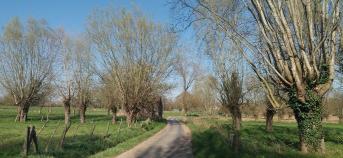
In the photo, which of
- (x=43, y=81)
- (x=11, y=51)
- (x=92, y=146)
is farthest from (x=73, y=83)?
(x=92, y=146)

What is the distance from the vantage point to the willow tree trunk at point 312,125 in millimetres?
16381

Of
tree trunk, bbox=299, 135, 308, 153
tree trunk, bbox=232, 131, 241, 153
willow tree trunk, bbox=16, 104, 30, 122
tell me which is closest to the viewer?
tree trunk, bbox=299, 135, 308, 153

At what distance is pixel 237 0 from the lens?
19.0 m

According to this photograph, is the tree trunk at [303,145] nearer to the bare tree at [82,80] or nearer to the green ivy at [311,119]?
the green ivy at [311,119]

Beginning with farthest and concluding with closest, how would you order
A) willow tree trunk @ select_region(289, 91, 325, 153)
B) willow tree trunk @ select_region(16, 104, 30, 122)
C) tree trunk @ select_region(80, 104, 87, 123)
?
tree trunk @ select_region(80, 104, 87, 123) → willow tree trunk @ select_region(16, 104, 30, 122) → willow tree trunk @ select_region(289, 91, 325, 153)

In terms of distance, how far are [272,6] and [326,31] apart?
2305 millimetres

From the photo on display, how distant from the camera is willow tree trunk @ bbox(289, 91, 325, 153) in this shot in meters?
16.4

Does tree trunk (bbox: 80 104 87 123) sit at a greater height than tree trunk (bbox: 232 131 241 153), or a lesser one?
greater

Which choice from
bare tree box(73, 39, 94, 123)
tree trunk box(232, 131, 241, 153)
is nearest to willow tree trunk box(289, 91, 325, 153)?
tree trunk box(232, 131, 241, 153)

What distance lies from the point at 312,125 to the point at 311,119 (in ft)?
0.79

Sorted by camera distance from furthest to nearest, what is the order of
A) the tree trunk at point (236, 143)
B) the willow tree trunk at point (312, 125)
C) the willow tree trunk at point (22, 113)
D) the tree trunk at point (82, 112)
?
the tree trunk at point (82, 112), the willow tree trunk at point (22, 113), the tree trunk at point (236, 143), the willow tree trunk at point (312, 125)

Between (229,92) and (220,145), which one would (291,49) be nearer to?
(220,145)

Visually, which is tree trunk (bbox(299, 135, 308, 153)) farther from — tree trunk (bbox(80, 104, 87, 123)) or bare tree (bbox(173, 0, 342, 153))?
tree trunk (bbox(80, 104, 87, 123))

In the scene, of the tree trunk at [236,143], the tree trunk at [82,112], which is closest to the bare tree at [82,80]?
the tree trunk at [82,112]
